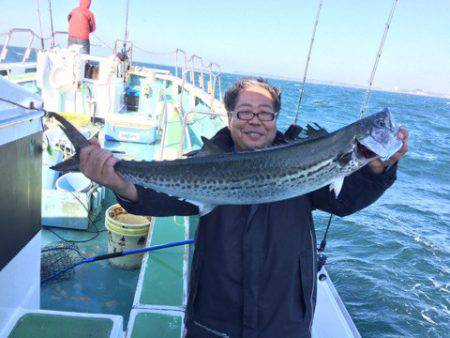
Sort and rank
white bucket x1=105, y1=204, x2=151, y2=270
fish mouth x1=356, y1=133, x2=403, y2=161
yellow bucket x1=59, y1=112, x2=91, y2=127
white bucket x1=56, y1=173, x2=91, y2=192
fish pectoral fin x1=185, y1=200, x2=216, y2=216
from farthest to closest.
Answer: yellow bucket x1=59, y1=112, x2=91, y2=127 → white bucket x1=56, y1=173, x2=91, y2=192 → white bucket x1=105, y1=204, x2=151, y2=270 → fish pectoral fin x1=185, y1=200, x2=216, y2=216 → fish mouth x1=356, y1=133, x2=403, y2=161

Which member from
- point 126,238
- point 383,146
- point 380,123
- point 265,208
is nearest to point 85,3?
point 126,238

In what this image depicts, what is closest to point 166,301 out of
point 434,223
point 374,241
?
point 374,241

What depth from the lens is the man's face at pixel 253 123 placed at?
252 cm

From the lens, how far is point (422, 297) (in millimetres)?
7961

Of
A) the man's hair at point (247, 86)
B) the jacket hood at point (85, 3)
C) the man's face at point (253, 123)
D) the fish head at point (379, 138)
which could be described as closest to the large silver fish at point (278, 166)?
the fish head at point (379, 138)

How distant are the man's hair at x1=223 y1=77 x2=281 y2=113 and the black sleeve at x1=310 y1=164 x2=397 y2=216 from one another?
669 mm

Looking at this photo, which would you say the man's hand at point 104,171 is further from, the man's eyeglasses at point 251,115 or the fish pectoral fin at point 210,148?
the man's eyeglasses at point 251,115

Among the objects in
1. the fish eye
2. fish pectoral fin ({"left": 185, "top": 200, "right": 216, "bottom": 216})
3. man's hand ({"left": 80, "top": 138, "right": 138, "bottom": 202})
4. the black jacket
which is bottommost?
the black jacket

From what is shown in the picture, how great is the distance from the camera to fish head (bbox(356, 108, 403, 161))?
222 cm

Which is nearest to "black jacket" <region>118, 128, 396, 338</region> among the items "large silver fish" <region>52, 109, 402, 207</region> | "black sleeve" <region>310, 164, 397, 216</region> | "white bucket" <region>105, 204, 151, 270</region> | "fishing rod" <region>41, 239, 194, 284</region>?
"black sleeve" <region>310, 164, 397, 216</region>

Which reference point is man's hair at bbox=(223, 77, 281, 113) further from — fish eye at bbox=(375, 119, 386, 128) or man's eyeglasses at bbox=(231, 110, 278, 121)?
fish eye at bbox=(375, 119, 386, 128)

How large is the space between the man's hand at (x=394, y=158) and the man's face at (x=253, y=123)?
0.68 m

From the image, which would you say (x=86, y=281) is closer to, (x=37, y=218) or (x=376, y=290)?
(x=37, y=218)

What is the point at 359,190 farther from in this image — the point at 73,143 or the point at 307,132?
the point at 73,143
